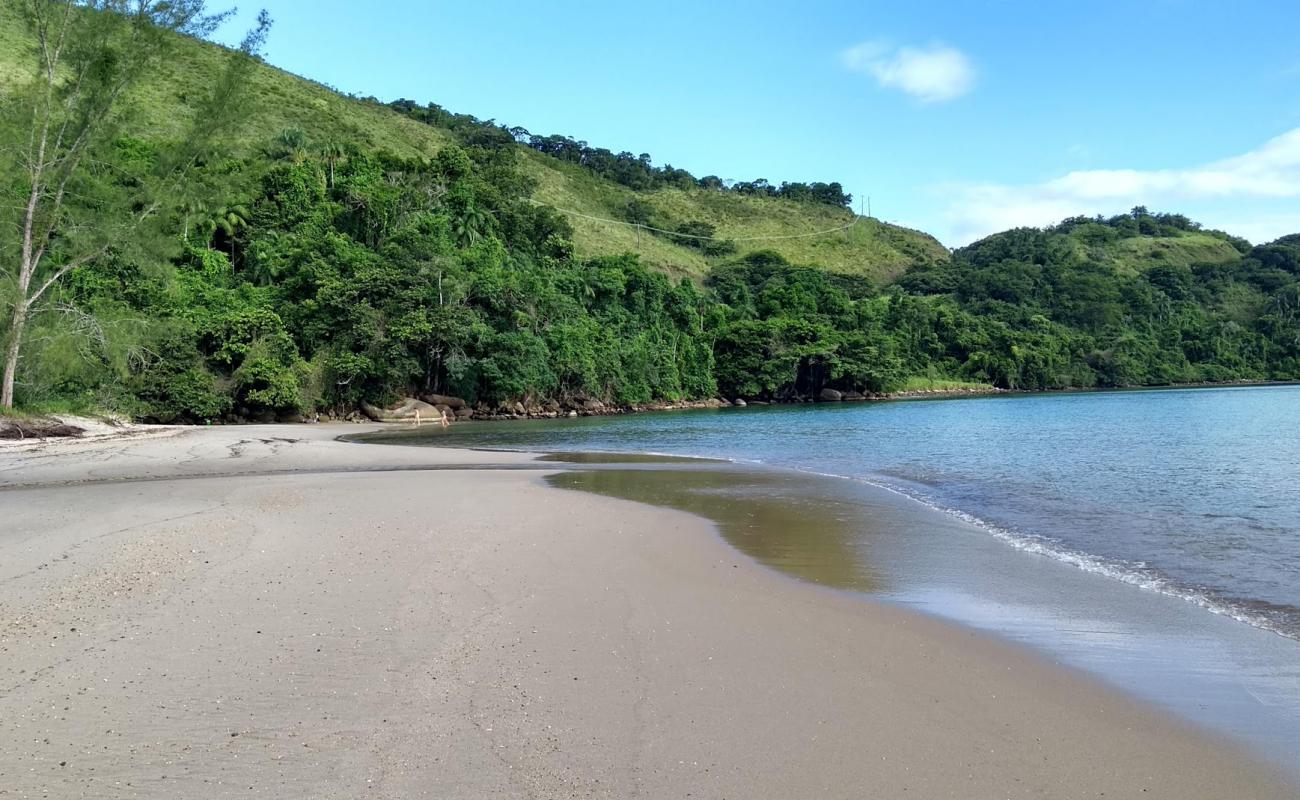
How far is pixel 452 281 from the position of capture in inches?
2036

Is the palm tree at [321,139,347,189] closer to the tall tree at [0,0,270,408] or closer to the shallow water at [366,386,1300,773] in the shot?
the tall tree at [0,0,270,408]

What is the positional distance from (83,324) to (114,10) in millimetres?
9619

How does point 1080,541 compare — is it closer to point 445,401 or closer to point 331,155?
point 445,401

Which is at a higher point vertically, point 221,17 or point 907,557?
point 221,17

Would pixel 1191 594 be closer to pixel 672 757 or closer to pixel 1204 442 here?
pixel 672 757

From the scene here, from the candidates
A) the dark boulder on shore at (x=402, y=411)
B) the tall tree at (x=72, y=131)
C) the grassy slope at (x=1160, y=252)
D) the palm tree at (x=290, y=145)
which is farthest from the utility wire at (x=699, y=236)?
the tall tree at (x=72, y=131)

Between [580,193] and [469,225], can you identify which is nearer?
[469,225]

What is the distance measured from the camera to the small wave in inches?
303

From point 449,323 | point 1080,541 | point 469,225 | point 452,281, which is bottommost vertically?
point 1080,541

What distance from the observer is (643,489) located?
17141mm

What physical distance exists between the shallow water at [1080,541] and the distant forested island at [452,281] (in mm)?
17742

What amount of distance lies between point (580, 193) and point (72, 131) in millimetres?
92996

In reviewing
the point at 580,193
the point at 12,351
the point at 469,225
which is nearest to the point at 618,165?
the point at 580,193

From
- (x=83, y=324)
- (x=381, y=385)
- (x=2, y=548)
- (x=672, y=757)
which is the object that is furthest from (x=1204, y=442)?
(x=381, y=385)
